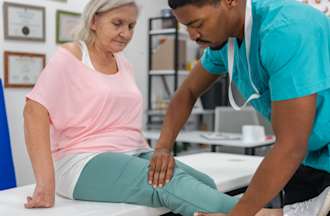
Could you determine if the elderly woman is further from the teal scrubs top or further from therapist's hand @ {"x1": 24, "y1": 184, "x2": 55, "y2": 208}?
the teal scrubs top

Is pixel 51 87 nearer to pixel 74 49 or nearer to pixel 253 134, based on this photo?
pixel 74 49

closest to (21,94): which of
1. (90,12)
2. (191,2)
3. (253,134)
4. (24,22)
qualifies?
(24,22)

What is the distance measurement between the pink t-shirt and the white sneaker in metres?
0.58

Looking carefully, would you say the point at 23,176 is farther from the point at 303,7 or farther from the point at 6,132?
the point at 303,7

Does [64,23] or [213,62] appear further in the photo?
[64,23]

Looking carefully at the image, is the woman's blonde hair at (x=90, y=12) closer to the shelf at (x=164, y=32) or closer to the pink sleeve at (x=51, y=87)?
the pink sleeve at (x=51, y=87)

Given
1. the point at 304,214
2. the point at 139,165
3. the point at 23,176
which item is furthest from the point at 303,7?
the point at 23,176

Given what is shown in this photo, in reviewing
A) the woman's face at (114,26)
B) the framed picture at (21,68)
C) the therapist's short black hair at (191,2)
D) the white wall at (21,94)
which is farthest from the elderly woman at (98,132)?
the framed picture at (21,68)

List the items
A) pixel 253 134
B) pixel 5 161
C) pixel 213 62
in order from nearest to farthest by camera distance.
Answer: pixel 213 62, pixel 5 161, pixel 253 134

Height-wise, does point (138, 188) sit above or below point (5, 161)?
above

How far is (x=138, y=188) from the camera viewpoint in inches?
54.0

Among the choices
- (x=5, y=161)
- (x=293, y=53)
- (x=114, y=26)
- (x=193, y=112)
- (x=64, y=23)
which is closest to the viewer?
(x=293, y=53)

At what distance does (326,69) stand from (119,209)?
0.69m

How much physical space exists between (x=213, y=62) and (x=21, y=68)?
204cm
